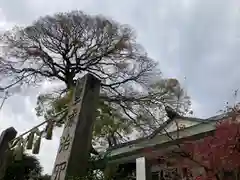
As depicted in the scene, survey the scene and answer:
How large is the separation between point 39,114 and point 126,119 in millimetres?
4168

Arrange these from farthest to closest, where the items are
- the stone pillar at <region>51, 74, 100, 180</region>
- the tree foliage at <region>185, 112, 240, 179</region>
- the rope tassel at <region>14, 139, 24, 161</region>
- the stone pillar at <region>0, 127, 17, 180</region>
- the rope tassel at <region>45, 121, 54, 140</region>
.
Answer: the stone pillar at <region>0, 127, 17, 180</region> → the rope tassel at <region>14, 139, 24, 161</region> → the rope tassel at <region>45, 121, 54, 140</region> → the stone pillar at <region>51, 74, 100, 180</region> → the tree foliage at <region>185, 112, 240, 179</region>

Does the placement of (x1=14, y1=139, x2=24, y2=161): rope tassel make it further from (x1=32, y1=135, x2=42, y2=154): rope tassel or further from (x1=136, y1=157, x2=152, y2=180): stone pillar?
(x1=136, y1=157, x2=152, y2=180): stone pillar

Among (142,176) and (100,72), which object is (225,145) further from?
(100,72)

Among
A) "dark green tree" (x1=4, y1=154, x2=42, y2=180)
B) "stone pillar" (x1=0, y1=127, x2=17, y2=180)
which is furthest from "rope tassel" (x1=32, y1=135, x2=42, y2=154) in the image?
"dark green tree" (x1=4, y1=154, x2=42, y2=180)

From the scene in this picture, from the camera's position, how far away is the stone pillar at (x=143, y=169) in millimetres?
9016

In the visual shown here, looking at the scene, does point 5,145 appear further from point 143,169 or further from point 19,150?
point 143,169

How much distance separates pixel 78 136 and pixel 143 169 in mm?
3441

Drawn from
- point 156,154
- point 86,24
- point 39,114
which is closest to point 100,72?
point 86,24

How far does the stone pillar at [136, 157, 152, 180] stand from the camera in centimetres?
902

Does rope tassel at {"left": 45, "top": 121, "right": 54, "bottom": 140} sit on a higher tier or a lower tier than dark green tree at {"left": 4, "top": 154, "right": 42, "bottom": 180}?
lower

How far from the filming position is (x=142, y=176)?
9.07 meters

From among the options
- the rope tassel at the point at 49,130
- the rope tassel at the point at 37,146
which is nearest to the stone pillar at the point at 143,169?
the rope tassel at the point at 49,130

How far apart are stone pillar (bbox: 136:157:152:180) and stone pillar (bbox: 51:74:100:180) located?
309cm

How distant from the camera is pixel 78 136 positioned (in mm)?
6207
